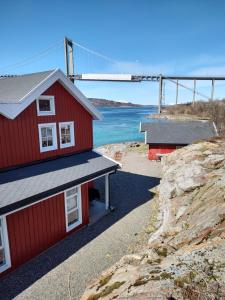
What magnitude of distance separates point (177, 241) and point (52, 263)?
579 cm

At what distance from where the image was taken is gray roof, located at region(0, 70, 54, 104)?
1024 cm

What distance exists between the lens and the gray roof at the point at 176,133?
26.5 m

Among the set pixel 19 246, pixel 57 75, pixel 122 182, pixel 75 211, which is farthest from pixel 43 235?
pixel 122 182

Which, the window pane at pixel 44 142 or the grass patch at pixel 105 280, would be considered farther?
the window pane at pixel 44 142

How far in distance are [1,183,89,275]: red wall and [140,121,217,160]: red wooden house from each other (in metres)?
17.9

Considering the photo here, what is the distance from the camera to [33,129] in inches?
415

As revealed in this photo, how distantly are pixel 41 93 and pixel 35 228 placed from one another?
615cm

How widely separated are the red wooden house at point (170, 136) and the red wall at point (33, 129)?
14.8 m

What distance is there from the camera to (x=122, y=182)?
18.7 metres

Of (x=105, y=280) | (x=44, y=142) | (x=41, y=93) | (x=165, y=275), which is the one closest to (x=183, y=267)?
(x=165, y=275)

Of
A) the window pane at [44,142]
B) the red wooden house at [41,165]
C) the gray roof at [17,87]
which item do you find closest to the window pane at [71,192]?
the red wooden house at [41,165]

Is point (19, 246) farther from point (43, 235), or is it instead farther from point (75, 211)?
point (75, 211)

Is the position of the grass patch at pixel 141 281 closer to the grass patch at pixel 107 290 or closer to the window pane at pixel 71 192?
the grass patch at pixel 107 290

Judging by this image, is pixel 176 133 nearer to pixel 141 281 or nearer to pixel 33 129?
pixel 33 129
